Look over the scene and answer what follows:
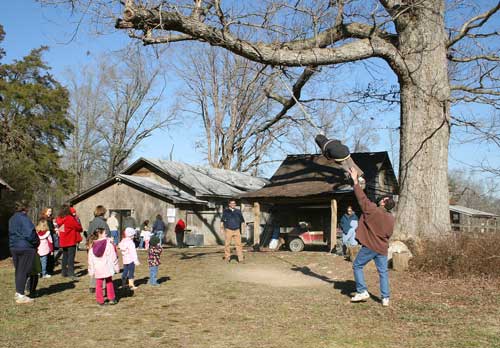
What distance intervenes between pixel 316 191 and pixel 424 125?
334 inches

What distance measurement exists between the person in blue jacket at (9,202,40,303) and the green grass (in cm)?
A: 31

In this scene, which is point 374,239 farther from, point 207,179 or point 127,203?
point 207,179

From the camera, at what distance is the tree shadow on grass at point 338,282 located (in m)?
9.48

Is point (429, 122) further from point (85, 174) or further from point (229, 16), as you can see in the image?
point (85, 174)

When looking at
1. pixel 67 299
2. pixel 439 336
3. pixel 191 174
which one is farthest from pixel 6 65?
pixel 439 336

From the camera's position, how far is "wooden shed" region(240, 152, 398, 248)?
813 inches

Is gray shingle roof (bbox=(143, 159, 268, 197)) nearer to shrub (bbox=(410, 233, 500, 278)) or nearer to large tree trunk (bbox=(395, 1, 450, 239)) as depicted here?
large tree trunk (bbox=(395, 1, 450, 239))

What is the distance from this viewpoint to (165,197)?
28.4 m

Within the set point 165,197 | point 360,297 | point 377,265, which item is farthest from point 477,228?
point 165,197

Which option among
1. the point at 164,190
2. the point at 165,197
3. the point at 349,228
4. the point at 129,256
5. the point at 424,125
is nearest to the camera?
the point at 129,256

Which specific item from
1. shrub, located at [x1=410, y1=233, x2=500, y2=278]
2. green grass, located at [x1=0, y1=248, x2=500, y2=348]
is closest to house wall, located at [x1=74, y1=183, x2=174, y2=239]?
green grass, located at [x1=0, y1=248, x2=500, y2=348]

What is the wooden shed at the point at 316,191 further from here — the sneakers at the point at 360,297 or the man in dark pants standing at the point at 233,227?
the sneakers at the point at 360,297

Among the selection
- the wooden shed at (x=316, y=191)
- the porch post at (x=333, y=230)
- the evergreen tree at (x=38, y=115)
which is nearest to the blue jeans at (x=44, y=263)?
the porch post at (x=333, y=230)

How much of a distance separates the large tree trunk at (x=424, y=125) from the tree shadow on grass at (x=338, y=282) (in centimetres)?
233
